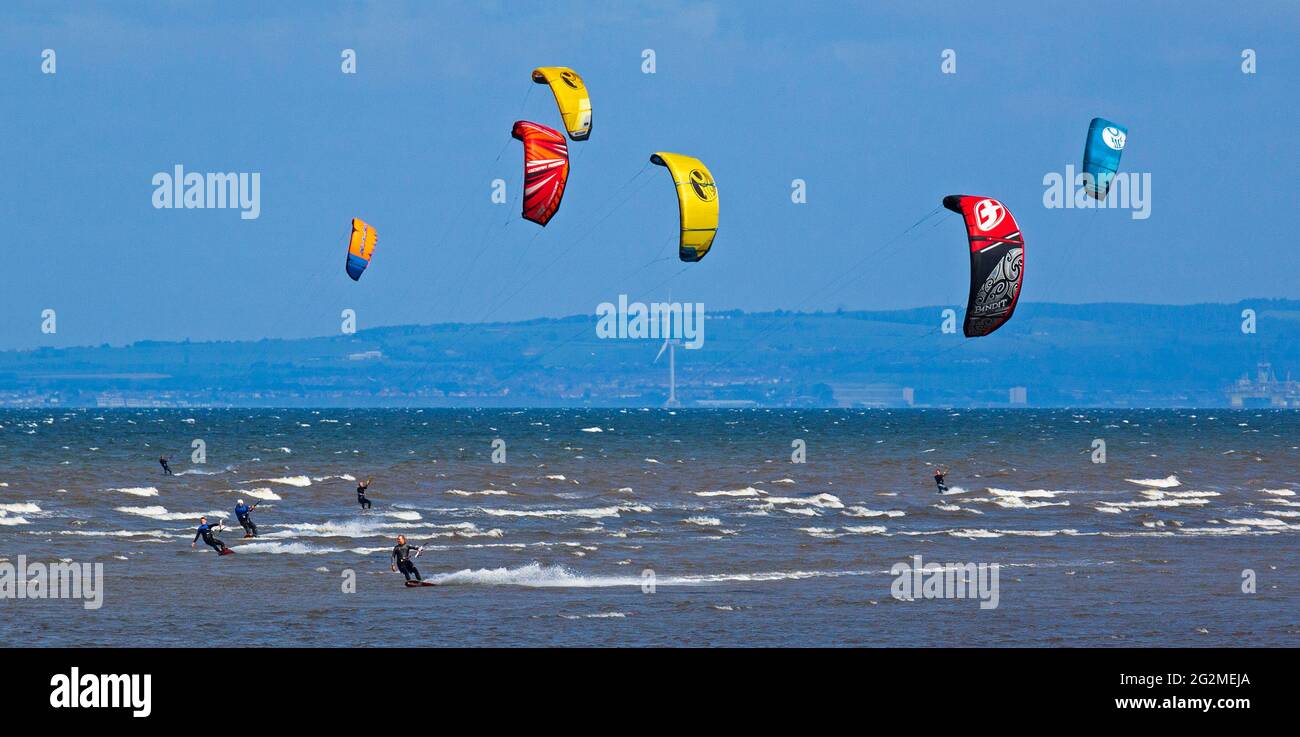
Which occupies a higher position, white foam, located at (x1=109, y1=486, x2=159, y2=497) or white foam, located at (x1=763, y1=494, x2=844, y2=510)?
white foam, located at (x1=109, y1=486, x2=159, y2=497)

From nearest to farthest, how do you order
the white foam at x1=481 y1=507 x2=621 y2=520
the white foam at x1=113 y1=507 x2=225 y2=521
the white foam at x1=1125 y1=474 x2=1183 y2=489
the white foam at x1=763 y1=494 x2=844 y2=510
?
the white foam at x1=113 y1=507 x2=225 y2=521 < the white foam at x1=481 y1=507 x2=621 y2=520 < the white foam at x1=763 y1=494 x2=844 y2=510 < the white foam at x1=1125 y1=474 x2=1183 y2=489

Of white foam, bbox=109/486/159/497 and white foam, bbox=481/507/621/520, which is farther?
white foam, bbox=109/486/159/497

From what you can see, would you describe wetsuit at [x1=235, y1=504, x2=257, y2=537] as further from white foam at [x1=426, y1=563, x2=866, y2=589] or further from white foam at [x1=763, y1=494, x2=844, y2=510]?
white foam at [x1=763, y1=494, x2=844, y2=510]

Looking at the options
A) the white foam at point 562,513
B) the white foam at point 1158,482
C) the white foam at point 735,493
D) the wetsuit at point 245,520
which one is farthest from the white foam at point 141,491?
the white foam at point 1158,482

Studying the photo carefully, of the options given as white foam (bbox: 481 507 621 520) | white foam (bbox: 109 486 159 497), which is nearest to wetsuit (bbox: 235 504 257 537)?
white foam (bbox: 481 507 621 520)

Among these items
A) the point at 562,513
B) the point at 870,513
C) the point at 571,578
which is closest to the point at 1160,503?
the point at 870,513

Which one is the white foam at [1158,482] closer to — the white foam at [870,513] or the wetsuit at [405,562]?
the white foam at [870,513]

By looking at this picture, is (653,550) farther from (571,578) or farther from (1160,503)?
(1160,503)

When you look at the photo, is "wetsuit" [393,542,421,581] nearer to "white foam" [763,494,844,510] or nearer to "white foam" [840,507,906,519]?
"white foam" [840,507,906,519]

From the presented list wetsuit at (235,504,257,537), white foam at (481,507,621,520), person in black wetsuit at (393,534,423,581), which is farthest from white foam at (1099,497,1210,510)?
person in black wetsuit at (393,534,423,581)

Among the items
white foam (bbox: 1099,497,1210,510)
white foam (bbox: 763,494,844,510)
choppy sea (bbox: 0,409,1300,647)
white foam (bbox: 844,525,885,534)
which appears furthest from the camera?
white foam (bbox: 763,494,844,510)

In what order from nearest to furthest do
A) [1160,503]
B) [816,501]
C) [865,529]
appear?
1. [865,529]
2. [1160,503]
3. [816,501]


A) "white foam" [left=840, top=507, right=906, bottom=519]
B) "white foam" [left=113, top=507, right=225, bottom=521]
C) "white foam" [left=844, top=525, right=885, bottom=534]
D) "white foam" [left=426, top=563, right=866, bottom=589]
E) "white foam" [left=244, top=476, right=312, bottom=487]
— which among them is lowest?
"white foam" [left=840, top=507, right=906, bottom=519]
